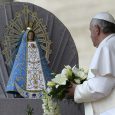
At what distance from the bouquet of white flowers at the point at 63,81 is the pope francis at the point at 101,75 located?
0.11 metres

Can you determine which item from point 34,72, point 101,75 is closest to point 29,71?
point 34,72

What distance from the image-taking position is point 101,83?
11.8 feet

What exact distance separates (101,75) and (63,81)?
1.08 feet

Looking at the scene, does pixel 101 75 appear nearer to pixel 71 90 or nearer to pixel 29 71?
pixel 71 90

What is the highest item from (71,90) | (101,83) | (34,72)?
(101,83)

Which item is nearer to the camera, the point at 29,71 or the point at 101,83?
the point at 101,83

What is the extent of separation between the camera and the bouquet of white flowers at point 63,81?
388cm

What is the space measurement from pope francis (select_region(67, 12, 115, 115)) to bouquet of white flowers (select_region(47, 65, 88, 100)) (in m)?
0.11

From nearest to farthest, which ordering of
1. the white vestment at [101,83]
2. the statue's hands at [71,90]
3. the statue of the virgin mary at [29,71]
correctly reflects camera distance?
1. the white vestment at [101,83]
2. the statue's hands at [71,90]
3. the statue of the virgin mary at [29,71]

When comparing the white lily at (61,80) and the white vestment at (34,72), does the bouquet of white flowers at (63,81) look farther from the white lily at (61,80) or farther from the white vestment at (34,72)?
the white vestment at (34,72)

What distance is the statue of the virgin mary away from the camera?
17.2 ft

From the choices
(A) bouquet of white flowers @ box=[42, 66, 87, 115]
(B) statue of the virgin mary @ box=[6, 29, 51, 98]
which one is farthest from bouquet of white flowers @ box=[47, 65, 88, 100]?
(B) statue of the virgin mary @ box=[6, 29, 51, 98]

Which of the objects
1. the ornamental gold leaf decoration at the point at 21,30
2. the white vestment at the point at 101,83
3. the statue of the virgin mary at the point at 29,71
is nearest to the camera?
the white vestment at the point at 101,83

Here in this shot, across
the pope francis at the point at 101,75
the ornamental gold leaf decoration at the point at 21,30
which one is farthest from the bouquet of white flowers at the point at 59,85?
the ornamental gold leaf decoration at the point at 21,30
